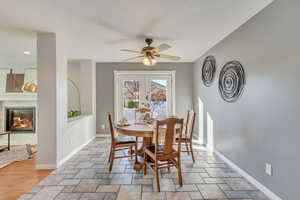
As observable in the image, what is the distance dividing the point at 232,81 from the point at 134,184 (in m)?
2.37

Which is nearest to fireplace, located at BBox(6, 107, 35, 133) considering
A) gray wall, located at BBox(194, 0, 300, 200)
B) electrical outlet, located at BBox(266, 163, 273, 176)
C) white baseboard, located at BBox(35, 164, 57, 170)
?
white baseboard, located at BBox(35, 164, 57, 170)

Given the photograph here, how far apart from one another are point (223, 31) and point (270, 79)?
1.34m

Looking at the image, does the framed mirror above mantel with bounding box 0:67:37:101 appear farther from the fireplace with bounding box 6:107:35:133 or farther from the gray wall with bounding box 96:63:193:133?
the gray wall with bounding box 96:63:193:133

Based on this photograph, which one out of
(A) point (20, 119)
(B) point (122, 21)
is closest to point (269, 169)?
(B) point (122, 21)

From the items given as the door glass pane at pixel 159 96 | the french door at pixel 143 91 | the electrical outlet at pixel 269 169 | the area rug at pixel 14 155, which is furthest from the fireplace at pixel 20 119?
the electrical outlet at pixel 269 169

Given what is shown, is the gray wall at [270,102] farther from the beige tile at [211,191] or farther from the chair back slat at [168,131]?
the chair back slat at [168,131]

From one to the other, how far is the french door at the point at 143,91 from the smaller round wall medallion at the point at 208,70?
4.06 feet

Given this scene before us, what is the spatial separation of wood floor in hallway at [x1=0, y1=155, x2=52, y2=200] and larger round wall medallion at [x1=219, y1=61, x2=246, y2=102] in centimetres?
349

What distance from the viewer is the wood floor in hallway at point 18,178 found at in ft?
7.36

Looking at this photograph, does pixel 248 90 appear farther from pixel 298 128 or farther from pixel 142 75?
pixel 142 75

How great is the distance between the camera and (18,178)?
265cm

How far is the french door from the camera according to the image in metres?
5.38

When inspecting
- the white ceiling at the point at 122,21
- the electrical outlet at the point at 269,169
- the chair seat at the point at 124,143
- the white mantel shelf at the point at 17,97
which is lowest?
the electrical outlet at the point at 269,169

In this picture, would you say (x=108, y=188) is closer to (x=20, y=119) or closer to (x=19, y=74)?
(x=20, y=119)
